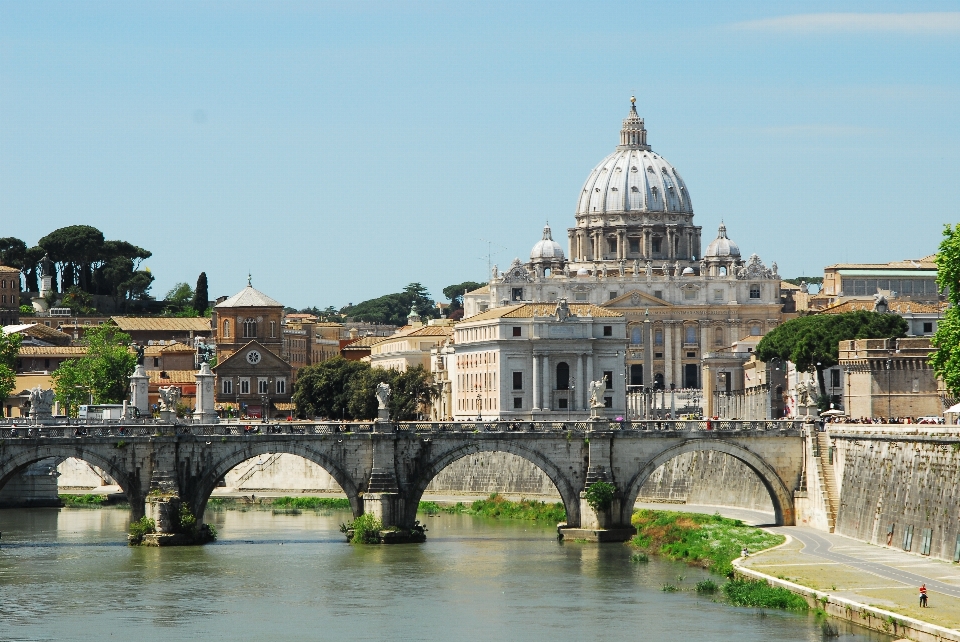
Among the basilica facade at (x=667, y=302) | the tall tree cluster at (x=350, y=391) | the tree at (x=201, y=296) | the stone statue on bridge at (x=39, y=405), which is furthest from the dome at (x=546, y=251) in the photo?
the stone statue on bridge at (x=39, y=405)

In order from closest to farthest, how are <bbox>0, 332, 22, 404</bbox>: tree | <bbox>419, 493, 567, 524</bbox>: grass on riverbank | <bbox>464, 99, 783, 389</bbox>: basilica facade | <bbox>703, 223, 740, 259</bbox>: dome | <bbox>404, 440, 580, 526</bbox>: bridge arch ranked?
<bbox>404, 440, 580, 526</bbox>: bridge arch → <bbox>419, 493, 567, 524</bbox>: grass on riverbank → <bbox>0, 332, 22, 404</bbox>: tree → <bbox>464, 99, 783, 389</bbox>: basilica facade → <bbox>703, 223, 740, 259</bbox>: dome

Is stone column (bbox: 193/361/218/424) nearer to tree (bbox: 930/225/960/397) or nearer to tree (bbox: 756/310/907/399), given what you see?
tree (bbox: 930/225/960/397)

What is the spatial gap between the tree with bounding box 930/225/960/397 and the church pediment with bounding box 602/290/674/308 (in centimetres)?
10853

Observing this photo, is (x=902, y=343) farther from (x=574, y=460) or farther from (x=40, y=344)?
→ (x=40, y=344)

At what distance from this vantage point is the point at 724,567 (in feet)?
192

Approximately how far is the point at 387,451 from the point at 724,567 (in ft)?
46.2

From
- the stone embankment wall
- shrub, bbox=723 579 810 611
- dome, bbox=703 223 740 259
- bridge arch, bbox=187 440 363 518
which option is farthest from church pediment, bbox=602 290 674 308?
shrub, bbox=723 579 810 611

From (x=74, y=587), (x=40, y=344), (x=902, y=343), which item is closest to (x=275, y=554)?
(x=74, y=587)

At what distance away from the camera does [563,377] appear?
424ft

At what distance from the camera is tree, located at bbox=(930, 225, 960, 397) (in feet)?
213

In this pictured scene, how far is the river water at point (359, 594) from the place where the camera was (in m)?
50.4

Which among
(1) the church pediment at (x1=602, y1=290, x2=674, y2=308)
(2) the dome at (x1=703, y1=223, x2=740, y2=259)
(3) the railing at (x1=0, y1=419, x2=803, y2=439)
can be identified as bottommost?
(3) the railing at (x1=0, y1=419, x2=803, y2=439)

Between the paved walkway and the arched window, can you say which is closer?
the paved walkway

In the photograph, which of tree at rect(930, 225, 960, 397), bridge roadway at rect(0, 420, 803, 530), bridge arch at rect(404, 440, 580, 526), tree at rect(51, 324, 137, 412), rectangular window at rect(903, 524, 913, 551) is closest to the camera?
rectangular window at rect(903, 524, 913, 551)
